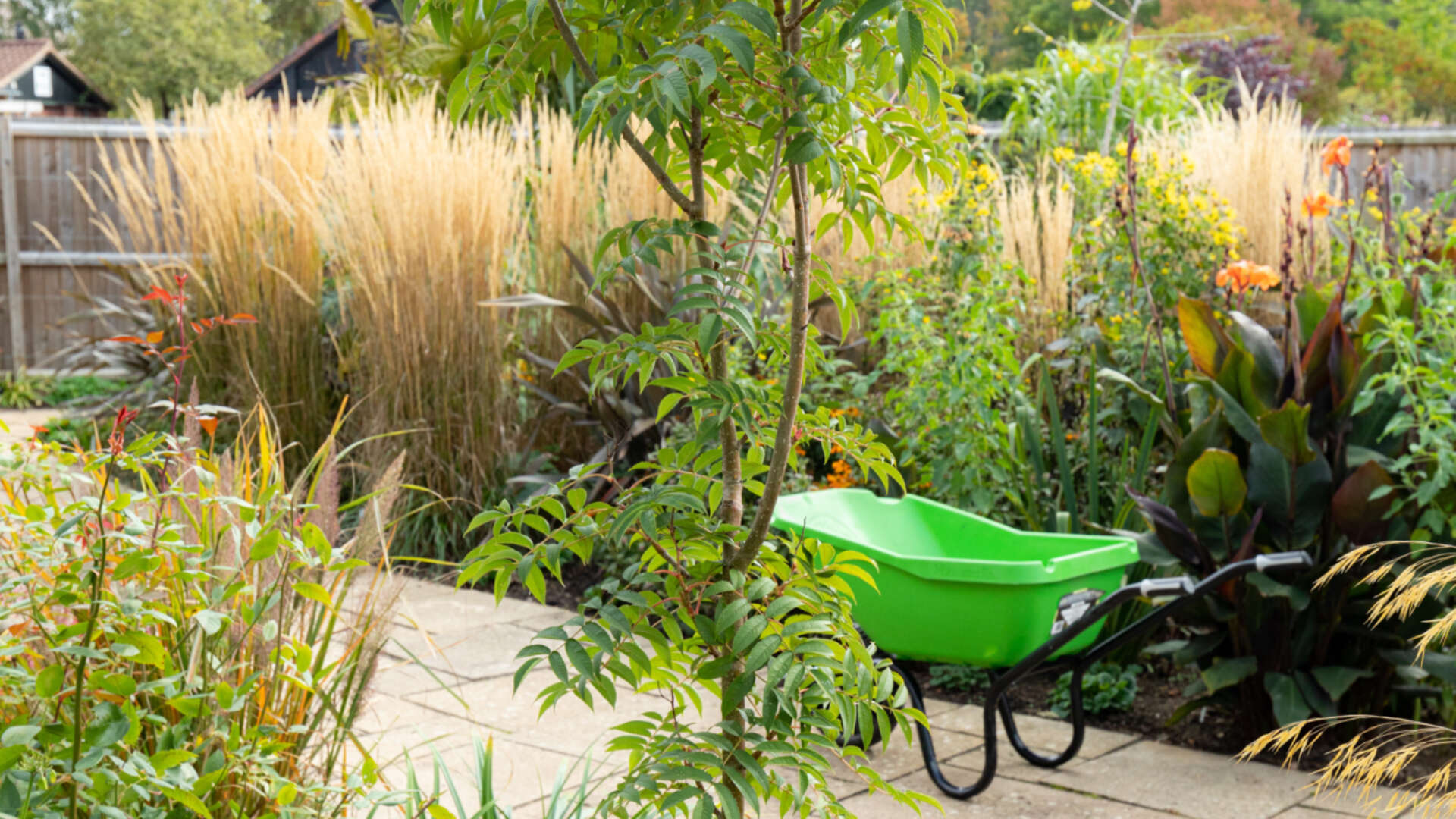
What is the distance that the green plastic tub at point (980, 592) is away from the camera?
243cm

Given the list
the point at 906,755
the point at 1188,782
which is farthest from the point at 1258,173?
the point at 906,755

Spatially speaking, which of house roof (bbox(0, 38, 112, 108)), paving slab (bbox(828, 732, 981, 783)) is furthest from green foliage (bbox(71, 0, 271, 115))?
paving slab (bbox(828, 732, 981, 783))

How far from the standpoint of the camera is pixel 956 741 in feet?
9.35

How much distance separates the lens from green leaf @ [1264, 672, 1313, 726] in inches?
104

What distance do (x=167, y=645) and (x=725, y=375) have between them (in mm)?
1036

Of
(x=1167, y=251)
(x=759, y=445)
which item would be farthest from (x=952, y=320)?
(x=759, y=445)

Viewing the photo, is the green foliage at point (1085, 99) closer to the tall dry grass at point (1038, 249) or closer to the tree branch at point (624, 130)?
the tall dry grass at point (1038, 249)

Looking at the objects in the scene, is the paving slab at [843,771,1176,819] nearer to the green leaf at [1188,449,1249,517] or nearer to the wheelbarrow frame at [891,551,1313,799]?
the wheelbarrow frame at [891,551,1313,799]

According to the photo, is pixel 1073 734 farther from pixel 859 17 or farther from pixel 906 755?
pixel 859 17

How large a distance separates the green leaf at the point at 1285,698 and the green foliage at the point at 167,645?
190 cm

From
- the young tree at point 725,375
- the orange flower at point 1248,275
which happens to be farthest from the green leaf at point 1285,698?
the young tree at point 725,375

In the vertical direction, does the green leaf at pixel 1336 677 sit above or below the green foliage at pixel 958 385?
below

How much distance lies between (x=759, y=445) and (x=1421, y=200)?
311 inches

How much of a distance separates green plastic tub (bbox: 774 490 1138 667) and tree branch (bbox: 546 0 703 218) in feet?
3.29
